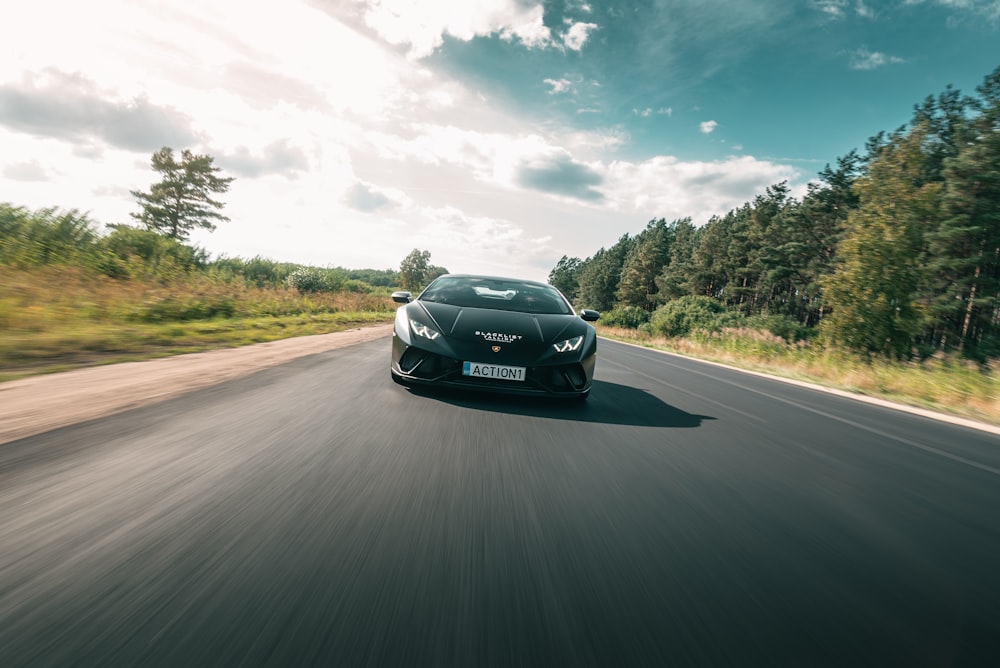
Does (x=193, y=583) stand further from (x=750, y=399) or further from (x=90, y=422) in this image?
(x=750, y=399)

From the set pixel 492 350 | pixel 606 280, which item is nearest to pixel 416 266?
pixel 606 280

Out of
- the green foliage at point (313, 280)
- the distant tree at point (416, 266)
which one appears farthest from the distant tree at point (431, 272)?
the green foliage at point (313, 280)

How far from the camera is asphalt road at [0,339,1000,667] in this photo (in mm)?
1309

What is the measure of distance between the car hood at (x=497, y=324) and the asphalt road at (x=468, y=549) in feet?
3.43

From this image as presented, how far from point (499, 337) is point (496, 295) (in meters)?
1.48

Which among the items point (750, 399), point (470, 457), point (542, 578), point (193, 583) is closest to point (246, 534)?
point (193, 583)

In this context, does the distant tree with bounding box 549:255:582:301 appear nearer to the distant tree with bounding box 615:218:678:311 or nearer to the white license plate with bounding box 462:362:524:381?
the distant tree with bounding box 615:218:678:311

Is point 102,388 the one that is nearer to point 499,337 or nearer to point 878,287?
point 499,337

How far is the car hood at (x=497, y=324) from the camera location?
4.65 m

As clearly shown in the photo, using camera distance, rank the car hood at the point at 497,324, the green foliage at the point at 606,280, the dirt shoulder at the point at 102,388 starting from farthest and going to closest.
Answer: the green foliage at the point at 606,280 → the car hood at the point at 497,324 → the dirt shoulder at the point at 102,388

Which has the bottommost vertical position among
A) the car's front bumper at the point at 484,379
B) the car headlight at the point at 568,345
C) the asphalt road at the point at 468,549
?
the asphalt road at the point at 468,549

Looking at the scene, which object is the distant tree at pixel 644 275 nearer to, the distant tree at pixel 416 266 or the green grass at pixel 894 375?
the distant tree at pixel 416 266

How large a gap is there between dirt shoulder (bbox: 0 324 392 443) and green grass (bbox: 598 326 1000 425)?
10.4 meters

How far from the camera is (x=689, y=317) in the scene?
4412cm
